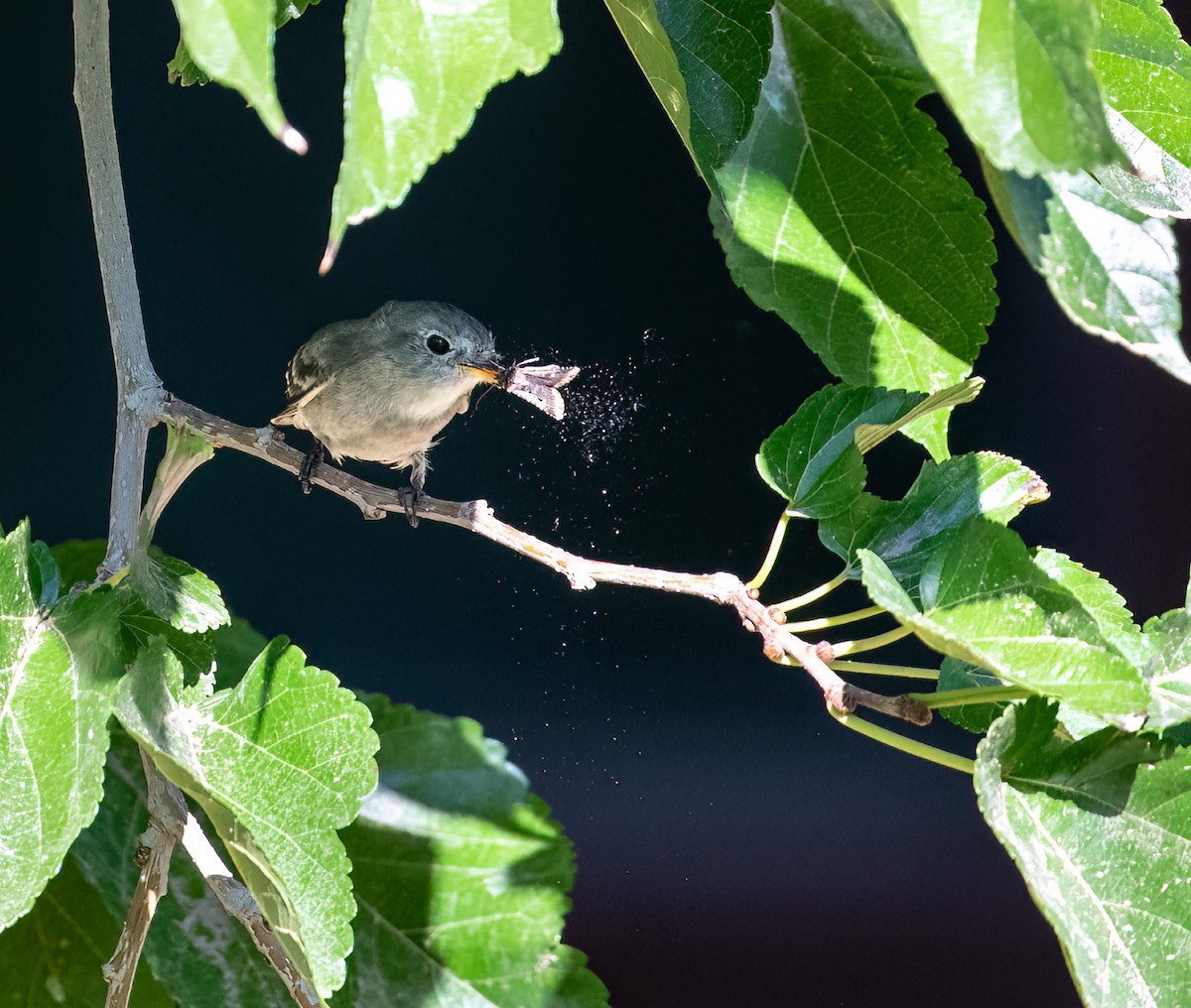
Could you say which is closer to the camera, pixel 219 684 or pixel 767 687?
pixel 219 684

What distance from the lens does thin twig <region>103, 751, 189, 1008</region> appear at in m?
0.44

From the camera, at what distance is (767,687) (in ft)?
3.56

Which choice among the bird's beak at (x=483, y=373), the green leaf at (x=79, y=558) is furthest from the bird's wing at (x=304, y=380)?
the green leaf at (x=79, y=558)

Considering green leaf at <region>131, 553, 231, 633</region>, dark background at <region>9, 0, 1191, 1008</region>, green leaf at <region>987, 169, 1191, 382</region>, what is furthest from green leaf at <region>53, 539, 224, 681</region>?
dark background at <region>9, 0, 1191, 1008</region>

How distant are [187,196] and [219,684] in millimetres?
528

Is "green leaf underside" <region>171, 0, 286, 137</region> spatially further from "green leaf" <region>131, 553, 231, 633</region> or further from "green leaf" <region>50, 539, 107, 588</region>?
"green leaf" <region>50, 539, 107, 588</region>

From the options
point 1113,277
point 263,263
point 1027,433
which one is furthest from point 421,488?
point 1113,277

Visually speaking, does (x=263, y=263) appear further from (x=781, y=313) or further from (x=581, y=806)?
(x=781, y=313)

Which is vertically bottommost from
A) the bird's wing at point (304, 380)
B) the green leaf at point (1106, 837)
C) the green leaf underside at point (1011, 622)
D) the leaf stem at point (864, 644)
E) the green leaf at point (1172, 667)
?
the bird's wing at point (304, 380)

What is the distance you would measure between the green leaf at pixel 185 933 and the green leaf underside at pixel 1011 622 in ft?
1.23

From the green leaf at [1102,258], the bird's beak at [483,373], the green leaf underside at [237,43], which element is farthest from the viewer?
the bird's beak at [483,373]

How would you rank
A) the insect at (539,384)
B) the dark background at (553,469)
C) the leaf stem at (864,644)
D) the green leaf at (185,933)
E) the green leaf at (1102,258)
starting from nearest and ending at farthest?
the green leaf at (1102,258), the leaf stem at (864,644), the green leaf at (185,933), the insect at (539,384), the dark background at (553,469)

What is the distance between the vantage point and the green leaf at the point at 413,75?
20cm

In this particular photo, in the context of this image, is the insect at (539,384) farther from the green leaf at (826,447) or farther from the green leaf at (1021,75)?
the green leaf at (1021,75)
